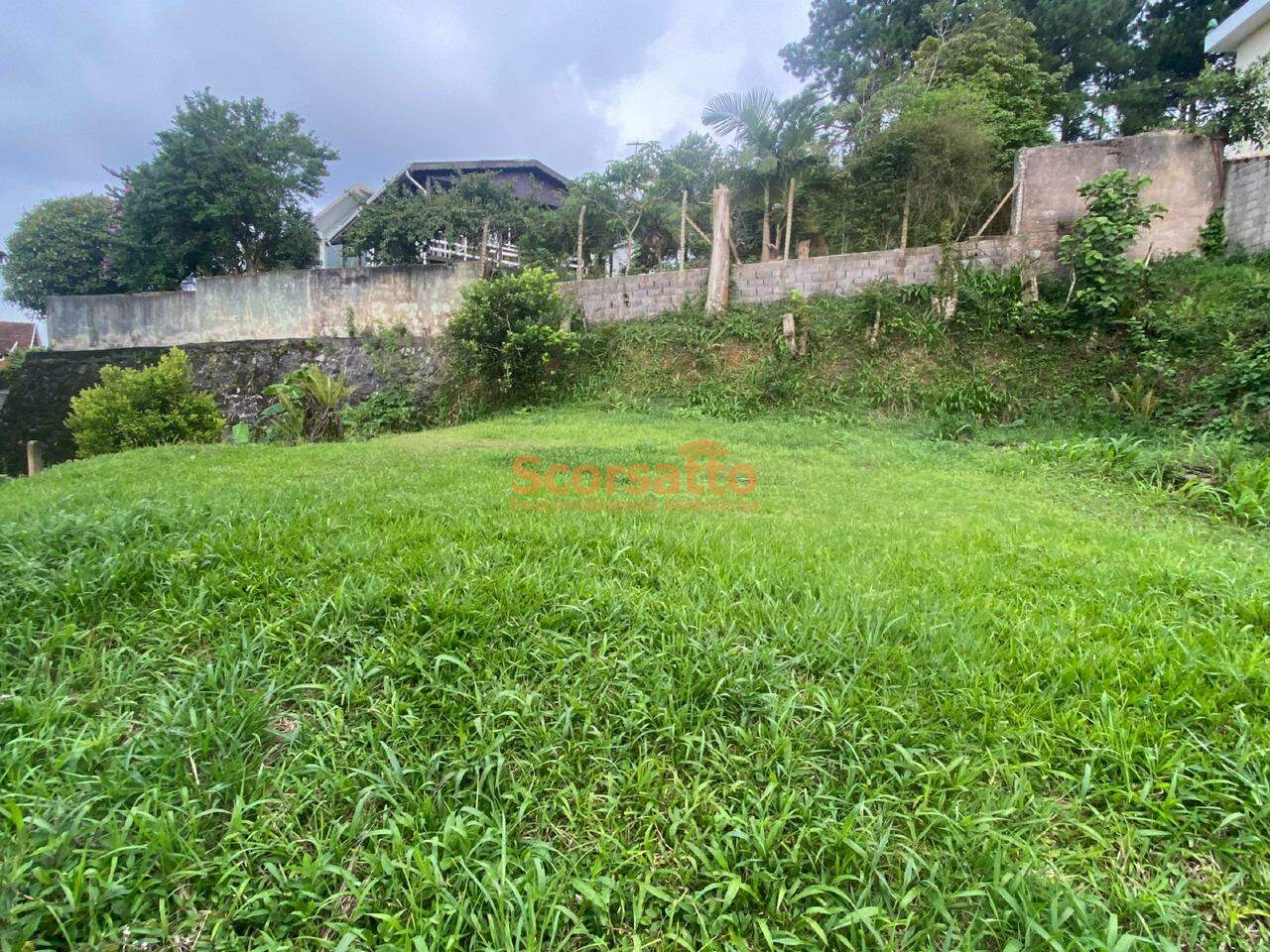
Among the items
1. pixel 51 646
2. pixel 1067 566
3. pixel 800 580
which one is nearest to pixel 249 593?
pixel 51 646

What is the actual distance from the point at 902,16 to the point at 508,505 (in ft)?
59.6

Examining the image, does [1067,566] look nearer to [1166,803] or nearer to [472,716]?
[1166,803]

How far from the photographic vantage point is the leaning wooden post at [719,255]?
8.92 metres

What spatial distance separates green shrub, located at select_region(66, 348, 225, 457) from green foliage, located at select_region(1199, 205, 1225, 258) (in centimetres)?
1429

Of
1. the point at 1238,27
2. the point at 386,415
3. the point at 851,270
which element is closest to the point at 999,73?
the point at 1238,27

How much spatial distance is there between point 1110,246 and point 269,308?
47.1 feet

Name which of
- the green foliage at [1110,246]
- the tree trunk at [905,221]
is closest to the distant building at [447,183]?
the tree trunk at [905,221]

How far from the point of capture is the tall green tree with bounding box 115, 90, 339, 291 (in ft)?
42.5

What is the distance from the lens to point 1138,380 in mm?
6145

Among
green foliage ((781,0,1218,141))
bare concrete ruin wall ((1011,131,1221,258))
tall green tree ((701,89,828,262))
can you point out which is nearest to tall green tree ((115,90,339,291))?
tall green tree ((701,89,828,262))

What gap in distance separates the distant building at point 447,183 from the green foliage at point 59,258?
A: 5792 millimetres

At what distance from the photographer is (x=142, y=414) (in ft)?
23.5

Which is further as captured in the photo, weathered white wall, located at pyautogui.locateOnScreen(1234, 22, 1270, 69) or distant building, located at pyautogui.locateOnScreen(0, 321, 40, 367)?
distant building, located at pyautogui.locateOnScreen(0, 321, 40, 367)

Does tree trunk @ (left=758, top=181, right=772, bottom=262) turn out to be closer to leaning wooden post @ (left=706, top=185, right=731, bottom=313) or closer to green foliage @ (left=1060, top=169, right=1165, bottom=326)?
leaning wooden post @ (left=706, top=185, right=731, bottom=313)
